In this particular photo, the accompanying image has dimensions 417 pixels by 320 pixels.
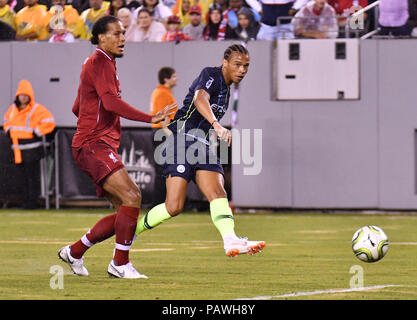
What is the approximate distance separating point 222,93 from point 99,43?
1275 millimetres

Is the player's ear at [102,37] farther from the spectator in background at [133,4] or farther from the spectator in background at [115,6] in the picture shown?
the spectator in background at [133,4]

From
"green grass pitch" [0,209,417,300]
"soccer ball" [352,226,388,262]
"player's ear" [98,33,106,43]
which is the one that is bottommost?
"green grass pitch" [0,209,417,300]

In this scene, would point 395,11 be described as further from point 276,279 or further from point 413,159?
point 276,279

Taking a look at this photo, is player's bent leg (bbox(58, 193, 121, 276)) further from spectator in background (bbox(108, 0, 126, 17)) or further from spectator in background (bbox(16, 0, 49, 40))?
spectator in background (bbox(16, 0, 49, 40))

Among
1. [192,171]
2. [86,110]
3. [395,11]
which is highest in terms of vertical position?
Result: [395,11]

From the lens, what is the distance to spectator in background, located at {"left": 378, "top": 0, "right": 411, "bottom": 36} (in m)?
18.8

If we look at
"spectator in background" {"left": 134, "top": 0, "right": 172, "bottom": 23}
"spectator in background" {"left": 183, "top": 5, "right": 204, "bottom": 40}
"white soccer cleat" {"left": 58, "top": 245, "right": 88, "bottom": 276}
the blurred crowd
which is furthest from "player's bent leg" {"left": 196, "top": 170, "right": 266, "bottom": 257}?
"spectator in background" {"left": 134, "top": 0, "right": 172, "bottom": 23}

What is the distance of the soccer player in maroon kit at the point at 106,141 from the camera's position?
8.66 metres

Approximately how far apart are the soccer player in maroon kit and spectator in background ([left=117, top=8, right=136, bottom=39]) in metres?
11.0

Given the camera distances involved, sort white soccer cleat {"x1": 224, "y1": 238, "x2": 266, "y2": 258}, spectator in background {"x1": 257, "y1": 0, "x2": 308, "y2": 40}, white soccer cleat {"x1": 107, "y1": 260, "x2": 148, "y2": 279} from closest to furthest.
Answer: white soccer cleat {"x1": 224, "y1": 238, "x2": 266, "y2": 258} → white soccer cleat {"x1": 107, "y1": 260, "x2": 148, "y2": 279} → spectator in background {"x1": 257, "y1": 0, "x2": 308, "y2": 40}

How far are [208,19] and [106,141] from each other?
11.5 metres

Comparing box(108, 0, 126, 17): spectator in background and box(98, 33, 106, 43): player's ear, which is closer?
box(98, 33, 106, 43): player's ear

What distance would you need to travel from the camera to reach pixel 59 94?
67.8 ft

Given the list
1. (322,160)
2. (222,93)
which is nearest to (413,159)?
(322,160)
